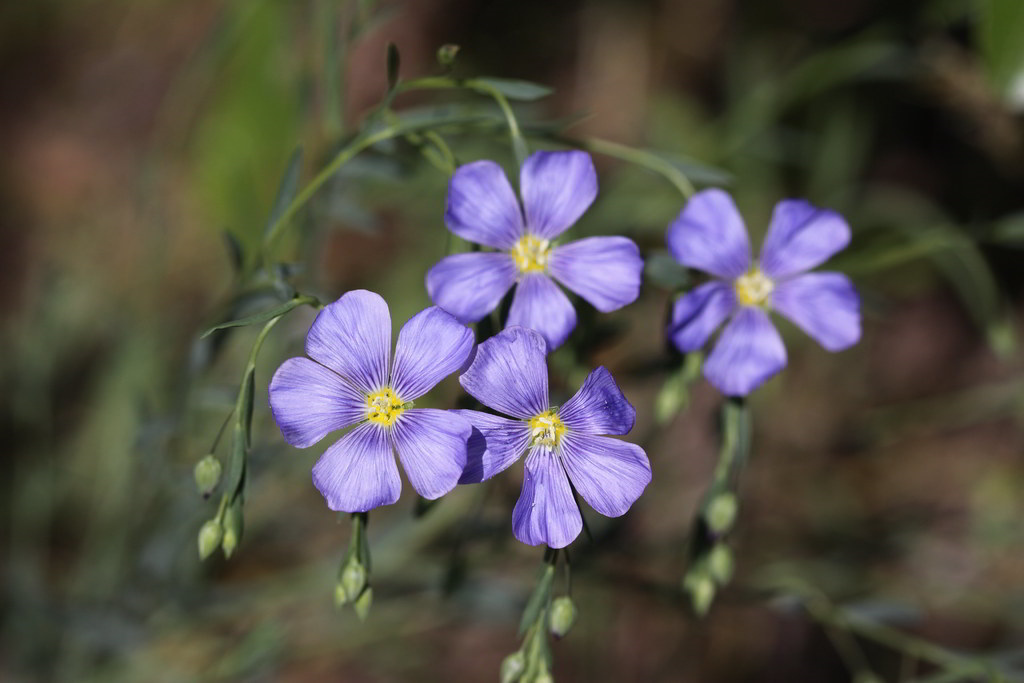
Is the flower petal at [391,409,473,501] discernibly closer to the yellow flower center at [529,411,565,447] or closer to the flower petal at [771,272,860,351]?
the yellow flower center at [529,411,565,447]

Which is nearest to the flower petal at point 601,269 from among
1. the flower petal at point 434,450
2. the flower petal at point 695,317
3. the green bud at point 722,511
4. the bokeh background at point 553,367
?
the flower petal at point 695,317

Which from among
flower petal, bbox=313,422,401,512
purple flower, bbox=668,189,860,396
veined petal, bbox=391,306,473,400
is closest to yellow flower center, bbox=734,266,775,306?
purple flower, bbox=668,189,860,396

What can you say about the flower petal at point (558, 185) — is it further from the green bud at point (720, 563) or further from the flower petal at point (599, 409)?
the green bud at point (720, 563)

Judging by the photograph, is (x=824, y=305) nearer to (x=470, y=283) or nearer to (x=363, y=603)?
(x=470, y=283)

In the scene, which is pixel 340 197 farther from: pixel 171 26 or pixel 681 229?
pixel 171 26

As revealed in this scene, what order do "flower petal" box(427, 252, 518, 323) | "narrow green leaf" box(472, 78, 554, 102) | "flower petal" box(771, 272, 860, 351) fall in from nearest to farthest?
"flower petal" box(427, 252, 518, 323) → "narrow green leaf" box(472, 78, 554, 102) → "flower petal" box(771, 272, 860, 351)

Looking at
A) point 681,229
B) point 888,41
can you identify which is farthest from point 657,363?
point 888,41

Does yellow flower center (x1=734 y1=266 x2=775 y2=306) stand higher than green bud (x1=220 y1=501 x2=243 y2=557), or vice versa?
yellow flower center (x1=734 y1=266 x2=775 y2=306)
